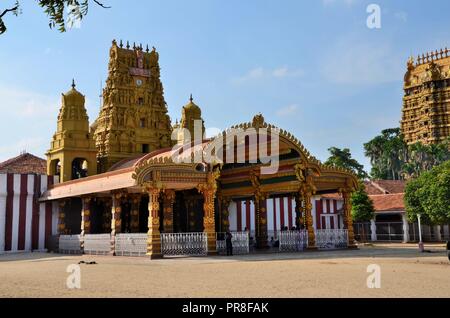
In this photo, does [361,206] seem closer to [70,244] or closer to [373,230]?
[373,230]

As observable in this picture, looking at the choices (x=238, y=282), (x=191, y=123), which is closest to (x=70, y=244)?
(x=191, y=123)

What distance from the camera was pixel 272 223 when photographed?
120 feet

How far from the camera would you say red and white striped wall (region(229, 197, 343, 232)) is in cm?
3447

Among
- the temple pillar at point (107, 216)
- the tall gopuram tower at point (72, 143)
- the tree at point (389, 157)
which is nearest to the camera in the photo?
the temple pillar at point (107, 216)

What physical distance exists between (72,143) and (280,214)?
1516cm

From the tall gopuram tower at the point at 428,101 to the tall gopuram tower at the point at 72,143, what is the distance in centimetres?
6770

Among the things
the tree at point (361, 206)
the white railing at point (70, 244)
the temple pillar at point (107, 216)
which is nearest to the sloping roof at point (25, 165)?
the temple pillar at point (107, 216)

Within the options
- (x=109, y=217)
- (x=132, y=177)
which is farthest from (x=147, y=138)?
(x=132, y=177)

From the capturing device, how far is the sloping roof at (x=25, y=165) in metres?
37.5

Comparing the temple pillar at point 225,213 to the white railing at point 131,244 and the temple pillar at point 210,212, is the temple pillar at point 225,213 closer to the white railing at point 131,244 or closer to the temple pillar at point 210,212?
the temple pillar at point 210,212

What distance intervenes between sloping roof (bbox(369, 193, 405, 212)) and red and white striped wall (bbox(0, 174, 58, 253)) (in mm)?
25410

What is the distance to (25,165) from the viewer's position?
38844 millimetres
